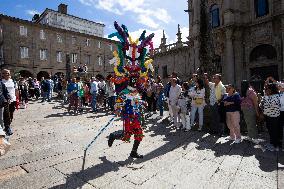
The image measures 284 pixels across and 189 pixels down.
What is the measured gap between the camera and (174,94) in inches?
319

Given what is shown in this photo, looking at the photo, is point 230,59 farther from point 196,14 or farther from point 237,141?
point 237,141

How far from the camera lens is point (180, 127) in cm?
821

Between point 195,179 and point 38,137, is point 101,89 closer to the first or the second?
point 38,137

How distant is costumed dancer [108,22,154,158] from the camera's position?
479 cm

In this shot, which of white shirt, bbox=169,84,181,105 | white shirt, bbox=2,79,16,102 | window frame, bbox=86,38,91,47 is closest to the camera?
white shirt, bbox=2,79,16,102

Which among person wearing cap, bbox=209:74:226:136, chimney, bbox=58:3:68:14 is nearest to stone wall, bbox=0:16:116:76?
chimney, bbox=58:3:68:14

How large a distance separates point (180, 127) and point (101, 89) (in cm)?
722

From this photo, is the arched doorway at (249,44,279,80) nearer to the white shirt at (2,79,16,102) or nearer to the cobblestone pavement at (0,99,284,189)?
the cobblestone pavement at (0,99,284,189)

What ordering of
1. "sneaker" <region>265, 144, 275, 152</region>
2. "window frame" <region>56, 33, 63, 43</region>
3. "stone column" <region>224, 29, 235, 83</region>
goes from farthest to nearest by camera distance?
"window frame" <region>56, 33, 63, 43</region> → "stone column" <region>224, 29, 235, 83</region> → "sneaker" <region>265, 144, 275, 152</region>

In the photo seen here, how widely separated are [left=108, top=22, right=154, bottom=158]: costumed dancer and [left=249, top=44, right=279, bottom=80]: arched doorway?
1713 cm

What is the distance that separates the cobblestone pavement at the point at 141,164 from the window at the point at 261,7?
1811 centimetres

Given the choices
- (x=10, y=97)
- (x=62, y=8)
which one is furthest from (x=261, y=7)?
(x=62, y=8)

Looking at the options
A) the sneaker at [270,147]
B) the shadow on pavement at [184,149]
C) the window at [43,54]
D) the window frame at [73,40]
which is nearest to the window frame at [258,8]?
the shadow on pavement at [184,149]

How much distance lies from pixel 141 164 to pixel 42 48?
32.2m
